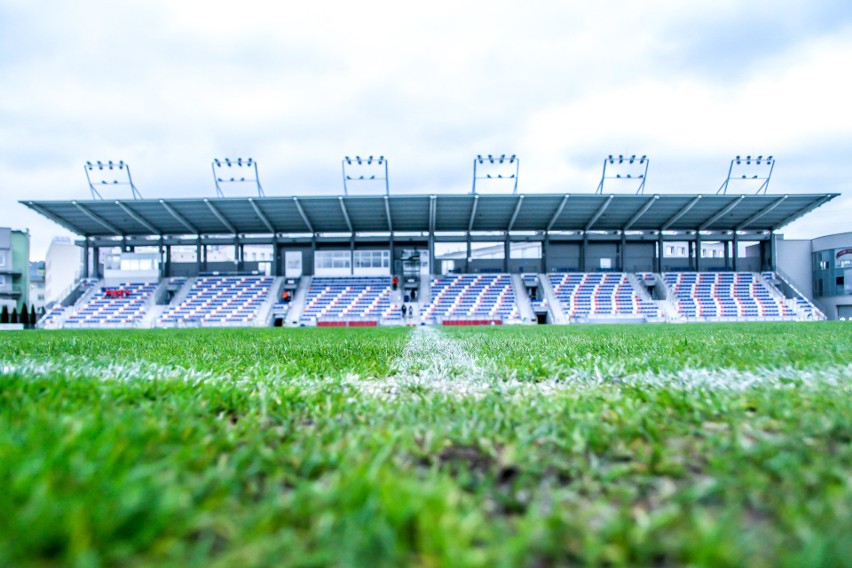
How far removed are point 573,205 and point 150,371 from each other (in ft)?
97.8

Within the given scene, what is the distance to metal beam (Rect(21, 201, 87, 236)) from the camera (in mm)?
28344

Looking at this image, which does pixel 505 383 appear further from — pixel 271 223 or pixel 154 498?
pixel 271 223

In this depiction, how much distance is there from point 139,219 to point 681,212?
33532 mm

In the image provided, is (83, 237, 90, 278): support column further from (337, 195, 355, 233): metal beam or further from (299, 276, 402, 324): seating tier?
(337, 195, 355, 233): metal beam

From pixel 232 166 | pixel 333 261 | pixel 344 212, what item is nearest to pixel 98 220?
pixel 232 166

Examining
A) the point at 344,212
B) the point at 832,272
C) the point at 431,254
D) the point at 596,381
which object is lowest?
the point at 596,381

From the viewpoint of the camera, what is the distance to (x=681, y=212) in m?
31.2

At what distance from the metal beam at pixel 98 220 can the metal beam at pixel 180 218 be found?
4769 millimetres

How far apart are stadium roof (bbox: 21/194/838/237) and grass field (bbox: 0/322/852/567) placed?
92.2 ft

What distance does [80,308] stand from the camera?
104 ft

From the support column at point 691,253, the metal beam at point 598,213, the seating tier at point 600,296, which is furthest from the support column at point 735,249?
the metal beam at point 598,213

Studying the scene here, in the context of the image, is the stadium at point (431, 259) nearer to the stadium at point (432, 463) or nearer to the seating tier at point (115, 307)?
the seating tier at point (115, 307)

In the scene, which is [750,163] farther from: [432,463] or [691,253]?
[432,463]

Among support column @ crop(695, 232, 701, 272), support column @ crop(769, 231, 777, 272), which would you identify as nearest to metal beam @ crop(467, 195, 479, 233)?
support column @ crop(695, 232, 701, 272)
